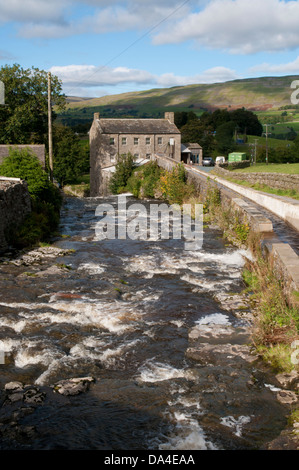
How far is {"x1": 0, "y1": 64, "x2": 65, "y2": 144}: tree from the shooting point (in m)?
42.8

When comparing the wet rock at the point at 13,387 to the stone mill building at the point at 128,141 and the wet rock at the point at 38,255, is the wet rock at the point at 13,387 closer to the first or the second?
the wet rock at the point at 38,255

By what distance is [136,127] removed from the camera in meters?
61.9

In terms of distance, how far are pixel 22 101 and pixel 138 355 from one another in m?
40.6

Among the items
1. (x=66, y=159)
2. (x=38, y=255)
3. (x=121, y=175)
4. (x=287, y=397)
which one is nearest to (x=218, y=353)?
(x=287, y=397)

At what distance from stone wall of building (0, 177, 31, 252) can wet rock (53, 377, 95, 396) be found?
9257 mm

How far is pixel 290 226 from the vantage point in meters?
17.4

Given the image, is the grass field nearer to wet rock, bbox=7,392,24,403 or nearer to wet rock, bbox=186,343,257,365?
wet rock, bbox=186,343,257,365

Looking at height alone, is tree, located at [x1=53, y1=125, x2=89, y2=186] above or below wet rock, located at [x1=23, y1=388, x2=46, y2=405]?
above

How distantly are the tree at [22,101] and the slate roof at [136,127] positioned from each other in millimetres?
16575

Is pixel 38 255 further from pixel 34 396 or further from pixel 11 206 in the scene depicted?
pixel 34 396

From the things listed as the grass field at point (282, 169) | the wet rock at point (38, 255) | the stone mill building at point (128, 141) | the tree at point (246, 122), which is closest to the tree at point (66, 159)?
the stone mill building at point (128, 141)

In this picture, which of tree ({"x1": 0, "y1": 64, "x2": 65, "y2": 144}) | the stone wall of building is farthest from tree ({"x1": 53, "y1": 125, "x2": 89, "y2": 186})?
the stone wall of building

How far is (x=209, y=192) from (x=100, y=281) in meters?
13.0
